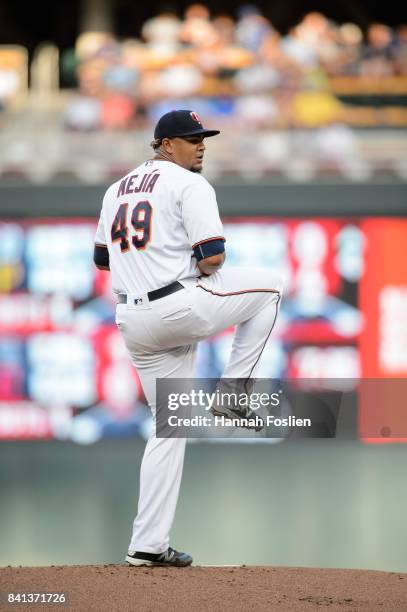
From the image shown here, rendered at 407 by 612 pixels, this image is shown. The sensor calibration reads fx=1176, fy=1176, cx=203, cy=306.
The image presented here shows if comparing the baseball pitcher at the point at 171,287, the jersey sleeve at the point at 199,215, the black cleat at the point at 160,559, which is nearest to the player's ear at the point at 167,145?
the baseball pitcher at the point at 171,287

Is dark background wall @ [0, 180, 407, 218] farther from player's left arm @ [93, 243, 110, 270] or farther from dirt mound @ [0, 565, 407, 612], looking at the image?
dirt mound @ [0, 565, 407, 612]

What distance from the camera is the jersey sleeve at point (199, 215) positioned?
14.0 feet

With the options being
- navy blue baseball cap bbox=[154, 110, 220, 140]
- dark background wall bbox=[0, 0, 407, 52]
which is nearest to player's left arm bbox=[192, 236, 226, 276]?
navy blue baseball cap bbox=[154, 110, 220, 140]

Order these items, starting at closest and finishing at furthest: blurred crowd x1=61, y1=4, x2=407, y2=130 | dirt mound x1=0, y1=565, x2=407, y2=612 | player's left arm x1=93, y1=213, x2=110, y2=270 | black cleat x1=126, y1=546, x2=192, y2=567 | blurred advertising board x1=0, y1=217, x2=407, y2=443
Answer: dirt mound x1=0, y1=565, x2=407, y2=612
black cleat x1=126, y1=546, x2=192, y2=567
player's left arm x1=93, y1=213, x2=110, y2=270
blurred crowd x1=61, y1=4, x2=407, y2=130
blurred advertising board x1=0, y1=217, x2=407, y2=443

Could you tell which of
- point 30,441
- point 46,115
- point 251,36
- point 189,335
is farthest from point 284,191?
point 189,335

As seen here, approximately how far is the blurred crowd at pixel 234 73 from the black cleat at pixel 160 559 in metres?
8.83

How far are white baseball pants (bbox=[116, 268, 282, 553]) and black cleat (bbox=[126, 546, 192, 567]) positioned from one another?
28 millimetres

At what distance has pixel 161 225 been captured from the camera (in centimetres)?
438

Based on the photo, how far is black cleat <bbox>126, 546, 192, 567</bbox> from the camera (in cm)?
449

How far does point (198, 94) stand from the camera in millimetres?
12820

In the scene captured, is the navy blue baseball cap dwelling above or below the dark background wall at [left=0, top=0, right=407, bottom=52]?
below

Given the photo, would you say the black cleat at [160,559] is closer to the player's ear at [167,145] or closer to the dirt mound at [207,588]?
the dirt mound at [207,588]

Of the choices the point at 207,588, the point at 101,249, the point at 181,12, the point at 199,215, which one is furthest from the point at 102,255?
the point at 181,12

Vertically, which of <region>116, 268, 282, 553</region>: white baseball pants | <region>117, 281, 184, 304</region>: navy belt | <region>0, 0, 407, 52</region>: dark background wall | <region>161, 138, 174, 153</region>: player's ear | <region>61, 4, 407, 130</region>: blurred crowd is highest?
<region>0, 0, 407, 52</region>: dark background wall
